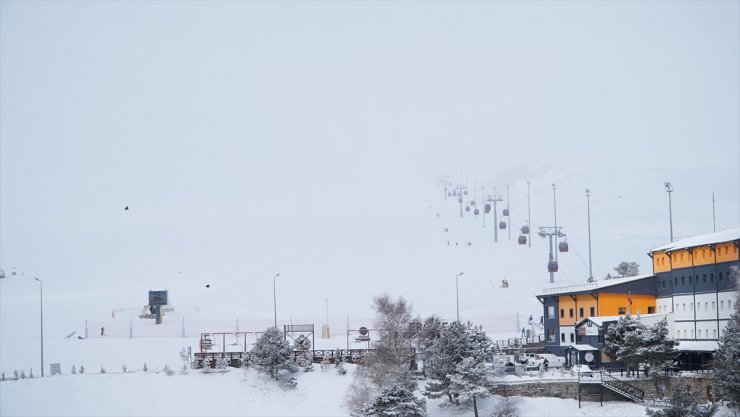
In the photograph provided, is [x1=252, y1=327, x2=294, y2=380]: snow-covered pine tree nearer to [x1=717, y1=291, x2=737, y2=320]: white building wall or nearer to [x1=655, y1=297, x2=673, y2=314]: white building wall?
[x1=655, y1=297, x2=673, y2=314]: white building wall

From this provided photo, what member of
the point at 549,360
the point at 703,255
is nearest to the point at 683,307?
the point at 703,255

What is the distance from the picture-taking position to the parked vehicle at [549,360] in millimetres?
66562

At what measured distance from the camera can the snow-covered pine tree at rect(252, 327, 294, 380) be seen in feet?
204

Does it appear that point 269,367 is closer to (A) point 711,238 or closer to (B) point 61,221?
(A) point 711,238

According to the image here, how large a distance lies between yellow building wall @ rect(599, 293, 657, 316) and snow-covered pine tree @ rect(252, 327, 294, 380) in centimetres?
2197

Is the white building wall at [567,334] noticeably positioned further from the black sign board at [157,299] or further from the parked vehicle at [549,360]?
the black sign board at [157,299]

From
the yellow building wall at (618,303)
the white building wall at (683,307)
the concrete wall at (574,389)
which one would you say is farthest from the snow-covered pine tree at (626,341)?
the yellow building wall at (618,303)

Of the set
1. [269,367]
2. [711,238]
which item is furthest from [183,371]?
[711,238]

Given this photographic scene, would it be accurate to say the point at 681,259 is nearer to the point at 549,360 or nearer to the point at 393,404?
the point at 549,360

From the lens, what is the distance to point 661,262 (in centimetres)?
7300

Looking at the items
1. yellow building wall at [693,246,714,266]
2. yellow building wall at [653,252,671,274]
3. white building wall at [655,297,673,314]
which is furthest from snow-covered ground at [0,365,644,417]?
yellow building wall at [653,252,671,274]

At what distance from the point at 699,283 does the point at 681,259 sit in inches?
112

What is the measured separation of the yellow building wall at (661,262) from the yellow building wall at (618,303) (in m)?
2.08

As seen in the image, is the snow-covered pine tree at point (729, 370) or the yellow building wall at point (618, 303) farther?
the yellow building wall at point (618, 303)
